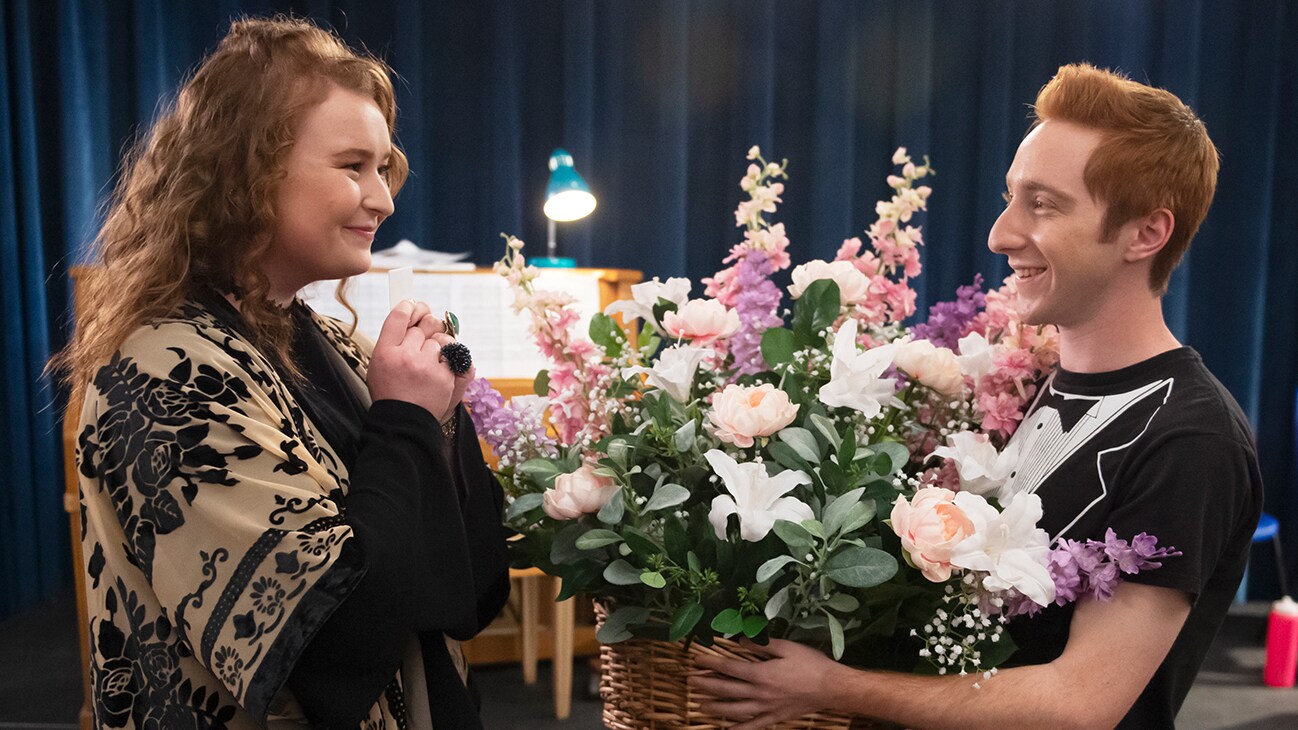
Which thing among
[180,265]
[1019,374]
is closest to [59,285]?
[180,265]

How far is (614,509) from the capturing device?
93cm

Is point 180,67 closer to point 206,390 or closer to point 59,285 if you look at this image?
point 59,285

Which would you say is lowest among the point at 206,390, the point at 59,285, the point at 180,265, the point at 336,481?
the point at 59,285

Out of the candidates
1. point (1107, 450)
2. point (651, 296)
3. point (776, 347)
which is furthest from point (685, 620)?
point (1107, 450)

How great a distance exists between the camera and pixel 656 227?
171 inches

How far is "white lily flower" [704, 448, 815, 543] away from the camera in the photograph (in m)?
0.88

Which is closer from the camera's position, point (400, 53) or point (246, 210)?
point (246, 210)

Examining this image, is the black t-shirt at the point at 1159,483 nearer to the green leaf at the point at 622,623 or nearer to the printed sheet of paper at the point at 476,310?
the green leaf at the point at 622,623

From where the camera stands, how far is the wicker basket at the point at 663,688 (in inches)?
36.9

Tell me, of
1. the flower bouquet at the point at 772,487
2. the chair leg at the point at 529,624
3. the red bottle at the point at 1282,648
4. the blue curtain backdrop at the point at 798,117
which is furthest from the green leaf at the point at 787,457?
the blue curtain backdrop at the point at 798,117

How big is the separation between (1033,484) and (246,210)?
3.20 feet

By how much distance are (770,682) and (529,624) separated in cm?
232

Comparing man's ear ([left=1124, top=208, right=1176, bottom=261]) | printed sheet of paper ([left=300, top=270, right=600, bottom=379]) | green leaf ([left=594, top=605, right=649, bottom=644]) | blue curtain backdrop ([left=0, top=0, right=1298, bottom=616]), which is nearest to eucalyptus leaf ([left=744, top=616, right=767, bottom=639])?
green leaf ([left=594, top=605, right=649, bottom=644])

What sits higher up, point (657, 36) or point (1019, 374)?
point (657, 36)
